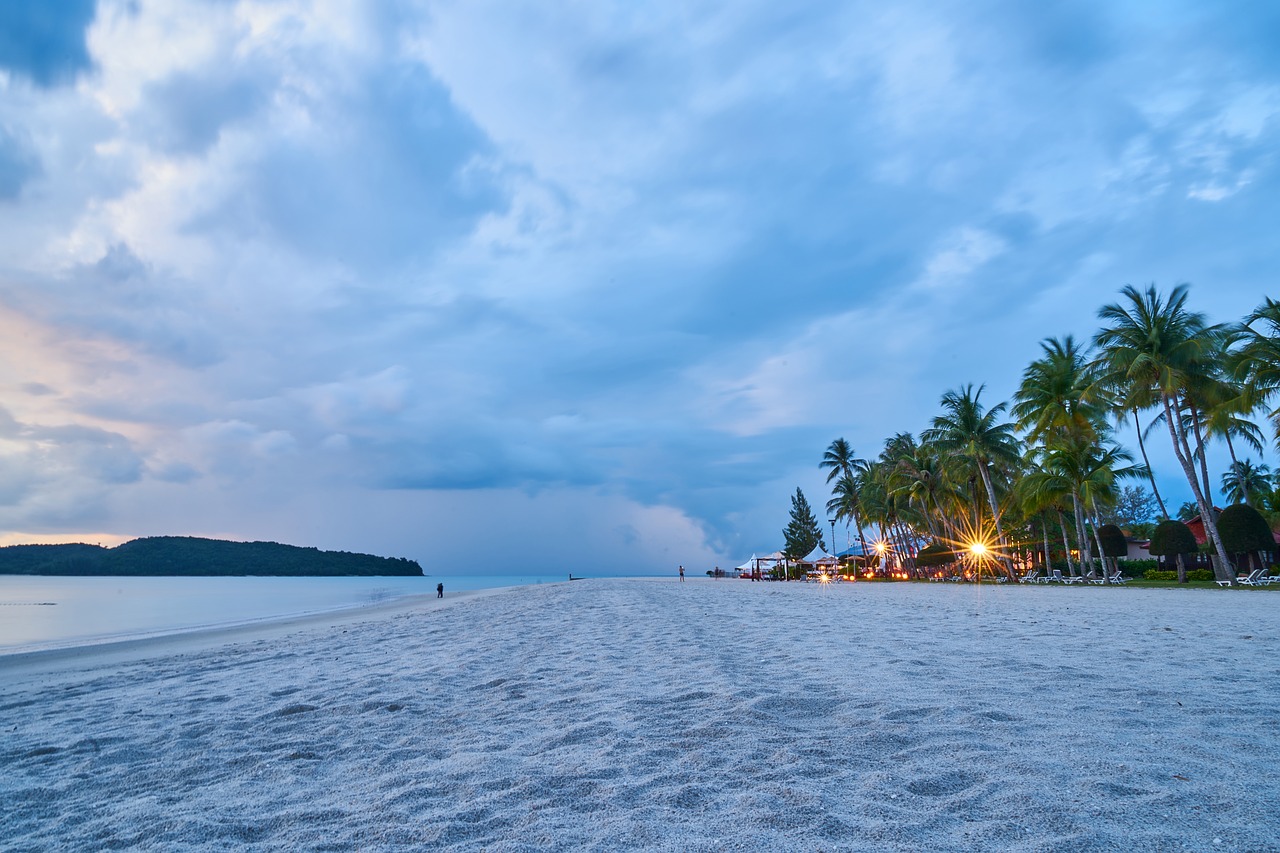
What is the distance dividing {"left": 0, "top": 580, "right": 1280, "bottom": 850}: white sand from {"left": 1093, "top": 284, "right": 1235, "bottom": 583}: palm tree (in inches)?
829

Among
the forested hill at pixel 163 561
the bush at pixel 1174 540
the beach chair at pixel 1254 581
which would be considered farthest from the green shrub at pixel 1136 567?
the forested hill at pixel 163 561

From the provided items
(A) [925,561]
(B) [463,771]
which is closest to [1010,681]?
(B) [463,771]

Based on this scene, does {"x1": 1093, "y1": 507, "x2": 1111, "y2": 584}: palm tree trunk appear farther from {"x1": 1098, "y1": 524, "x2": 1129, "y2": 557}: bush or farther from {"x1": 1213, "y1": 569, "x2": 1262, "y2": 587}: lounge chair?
{"x1": 1213, "y1": 569, "x2": 1262, "y2": 587}: lounge chair

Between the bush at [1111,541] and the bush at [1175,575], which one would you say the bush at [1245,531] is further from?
the bush at [1111,541]

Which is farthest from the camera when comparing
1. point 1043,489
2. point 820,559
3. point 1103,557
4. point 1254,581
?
point 820,559

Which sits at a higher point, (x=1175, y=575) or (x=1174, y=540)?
(x=1174, y=540)

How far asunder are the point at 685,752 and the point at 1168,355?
29.2 meters

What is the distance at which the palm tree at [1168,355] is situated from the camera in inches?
952

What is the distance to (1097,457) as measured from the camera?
34031 mm

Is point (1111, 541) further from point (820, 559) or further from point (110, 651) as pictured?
point (110, 651)

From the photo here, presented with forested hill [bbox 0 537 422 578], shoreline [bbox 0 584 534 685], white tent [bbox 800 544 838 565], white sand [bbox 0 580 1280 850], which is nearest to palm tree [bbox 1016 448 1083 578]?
white tent [bbox 800 544 838 565]

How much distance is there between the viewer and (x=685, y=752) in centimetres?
371

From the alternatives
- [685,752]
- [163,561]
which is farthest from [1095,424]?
[163,561]

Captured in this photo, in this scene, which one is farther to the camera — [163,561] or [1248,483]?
[163,561]
